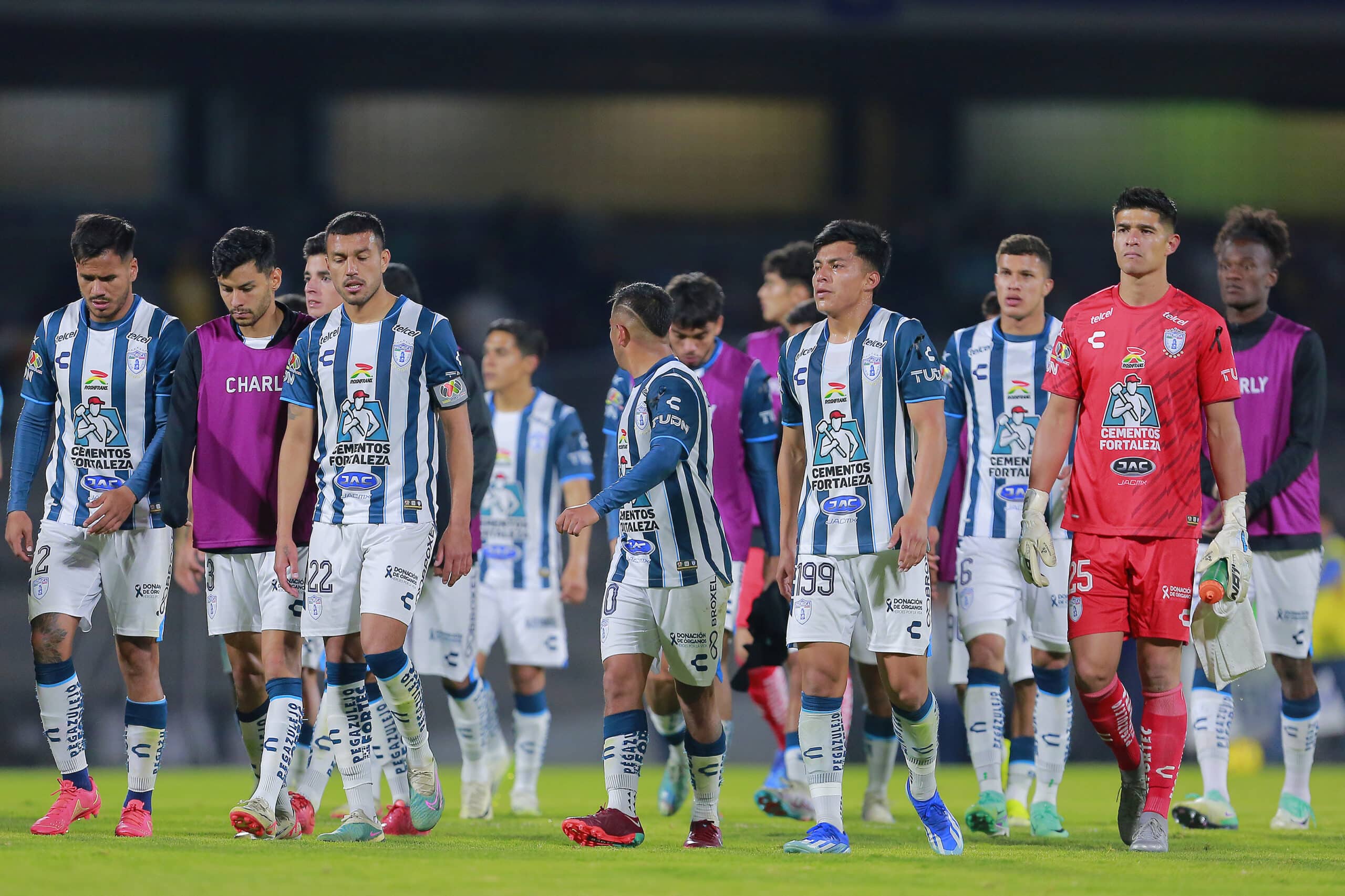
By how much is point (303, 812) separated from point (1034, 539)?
3.37 meters

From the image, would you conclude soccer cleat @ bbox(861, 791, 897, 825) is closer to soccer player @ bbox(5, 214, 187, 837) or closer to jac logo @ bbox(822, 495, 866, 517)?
jac logo @ bbox(822, 495, 866, 517)

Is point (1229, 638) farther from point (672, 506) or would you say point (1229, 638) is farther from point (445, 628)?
point (445, 628)

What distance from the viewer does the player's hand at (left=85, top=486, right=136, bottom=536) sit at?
6992mm

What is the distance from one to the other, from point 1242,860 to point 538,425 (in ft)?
16.2

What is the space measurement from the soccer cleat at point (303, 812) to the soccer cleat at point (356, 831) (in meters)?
0.36

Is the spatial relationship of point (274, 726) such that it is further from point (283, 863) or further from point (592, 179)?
point (592, 179)

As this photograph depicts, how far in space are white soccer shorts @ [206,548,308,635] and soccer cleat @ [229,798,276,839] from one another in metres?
0.74

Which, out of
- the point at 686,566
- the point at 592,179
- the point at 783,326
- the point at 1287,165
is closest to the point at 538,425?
the point at 783,326

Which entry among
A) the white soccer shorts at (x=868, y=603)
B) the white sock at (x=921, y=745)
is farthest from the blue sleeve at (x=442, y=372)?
the white sock at (x=921, y=745)

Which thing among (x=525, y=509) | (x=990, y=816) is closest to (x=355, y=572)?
(x=990, y=816)

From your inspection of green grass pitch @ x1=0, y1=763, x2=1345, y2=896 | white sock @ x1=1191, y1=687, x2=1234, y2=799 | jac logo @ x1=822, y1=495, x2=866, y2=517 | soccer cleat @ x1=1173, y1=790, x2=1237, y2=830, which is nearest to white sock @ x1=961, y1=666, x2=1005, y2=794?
green grass pitch @ x1=0, y1=763, x2=1345, y2=896

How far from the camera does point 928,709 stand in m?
6.66

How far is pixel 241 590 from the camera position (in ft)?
23.5

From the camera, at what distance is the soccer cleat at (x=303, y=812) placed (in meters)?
7.22
